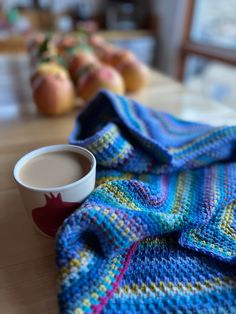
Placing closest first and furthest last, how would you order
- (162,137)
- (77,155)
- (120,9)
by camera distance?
1. (77,155)
2. (162,137)
3. (120,9)

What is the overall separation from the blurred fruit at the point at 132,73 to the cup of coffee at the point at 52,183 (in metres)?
0.45

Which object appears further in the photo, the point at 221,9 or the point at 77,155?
the point at 221,9

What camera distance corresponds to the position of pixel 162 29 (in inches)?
78.8

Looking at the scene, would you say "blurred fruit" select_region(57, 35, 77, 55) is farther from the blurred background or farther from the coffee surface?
the blurred background

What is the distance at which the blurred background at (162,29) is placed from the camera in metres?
1.70

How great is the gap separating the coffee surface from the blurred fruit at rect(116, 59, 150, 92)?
0.45m

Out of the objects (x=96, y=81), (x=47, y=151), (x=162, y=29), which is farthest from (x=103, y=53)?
(x=162, y=29)

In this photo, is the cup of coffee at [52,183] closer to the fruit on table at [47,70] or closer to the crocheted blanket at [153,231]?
the crocheted blanket at [153,231]

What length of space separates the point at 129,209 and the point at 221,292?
0.39 ft

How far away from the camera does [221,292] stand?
0.89ft

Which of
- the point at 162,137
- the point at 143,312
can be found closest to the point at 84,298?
the point at 143,312

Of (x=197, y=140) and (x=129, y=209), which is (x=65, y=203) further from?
(x=197, y=140)

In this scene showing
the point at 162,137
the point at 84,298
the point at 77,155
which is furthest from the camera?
the point at 162,137

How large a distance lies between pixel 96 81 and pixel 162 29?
1.57 m
